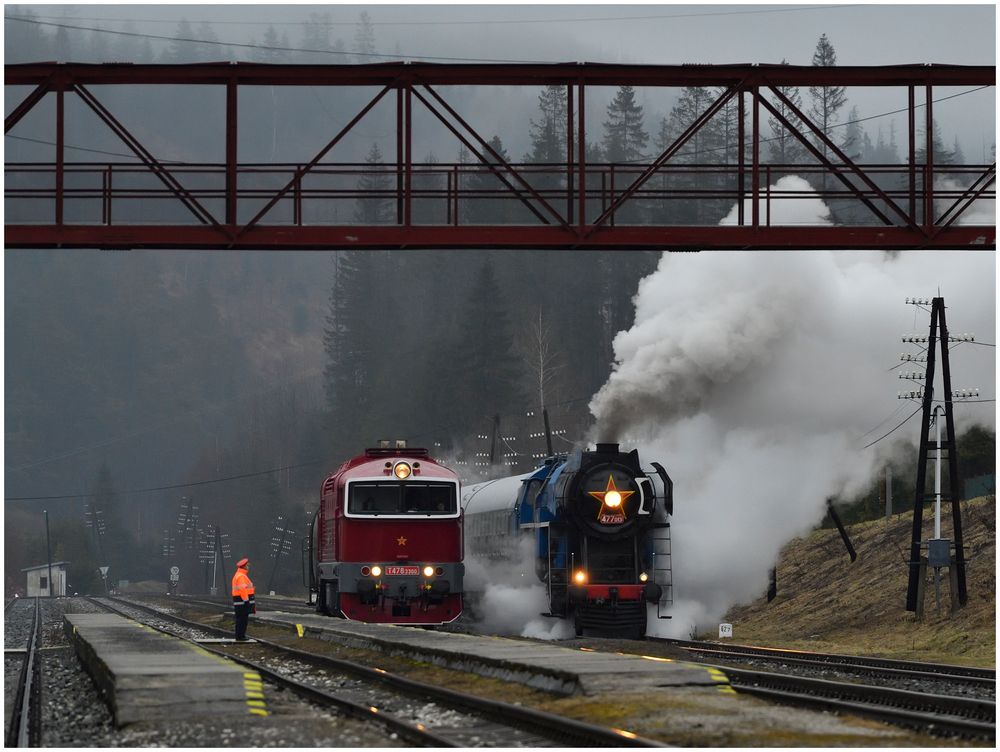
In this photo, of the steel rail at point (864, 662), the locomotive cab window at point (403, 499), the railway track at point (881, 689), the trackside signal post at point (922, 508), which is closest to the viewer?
the railway track at point (881, 689)

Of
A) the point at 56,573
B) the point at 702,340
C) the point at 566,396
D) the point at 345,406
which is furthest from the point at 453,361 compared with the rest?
the point at 702,340

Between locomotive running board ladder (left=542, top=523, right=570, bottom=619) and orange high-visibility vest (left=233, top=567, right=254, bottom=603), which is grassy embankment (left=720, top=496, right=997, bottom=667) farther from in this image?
orange high-visibility vest (left=233, top=567, right=254, bottom=603)

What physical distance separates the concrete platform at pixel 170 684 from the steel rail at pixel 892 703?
5.52 meters

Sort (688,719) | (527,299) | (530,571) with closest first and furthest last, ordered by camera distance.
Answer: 1. (688,719)
2. (530,571)
3. (527,299)

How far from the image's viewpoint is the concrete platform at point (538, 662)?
50.6 feet

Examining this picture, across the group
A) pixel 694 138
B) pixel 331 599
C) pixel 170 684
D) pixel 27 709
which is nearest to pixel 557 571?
pixel 331 599

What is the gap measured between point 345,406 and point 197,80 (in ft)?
290

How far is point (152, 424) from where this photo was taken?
7554 inches

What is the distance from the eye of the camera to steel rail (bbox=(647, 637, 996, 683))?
64.5 ft

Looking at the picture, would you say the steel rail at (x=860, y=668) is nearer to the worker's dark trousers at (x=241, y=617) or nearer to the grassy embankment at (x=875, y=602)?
the grassy embankment at (x=875, y=602)

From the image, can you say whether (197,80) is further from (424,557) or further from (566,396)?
(566,396)

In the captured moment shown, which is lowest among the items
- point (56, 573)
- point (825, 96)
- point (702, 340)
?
point (56, 573)

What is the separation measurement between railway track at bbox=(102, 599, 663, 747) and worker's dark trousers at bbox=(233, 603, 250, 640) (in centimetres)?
500

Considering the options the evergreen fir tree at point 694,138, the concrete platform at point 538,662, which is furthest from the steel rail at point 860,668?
the evergreen fir tree at point 694,138
